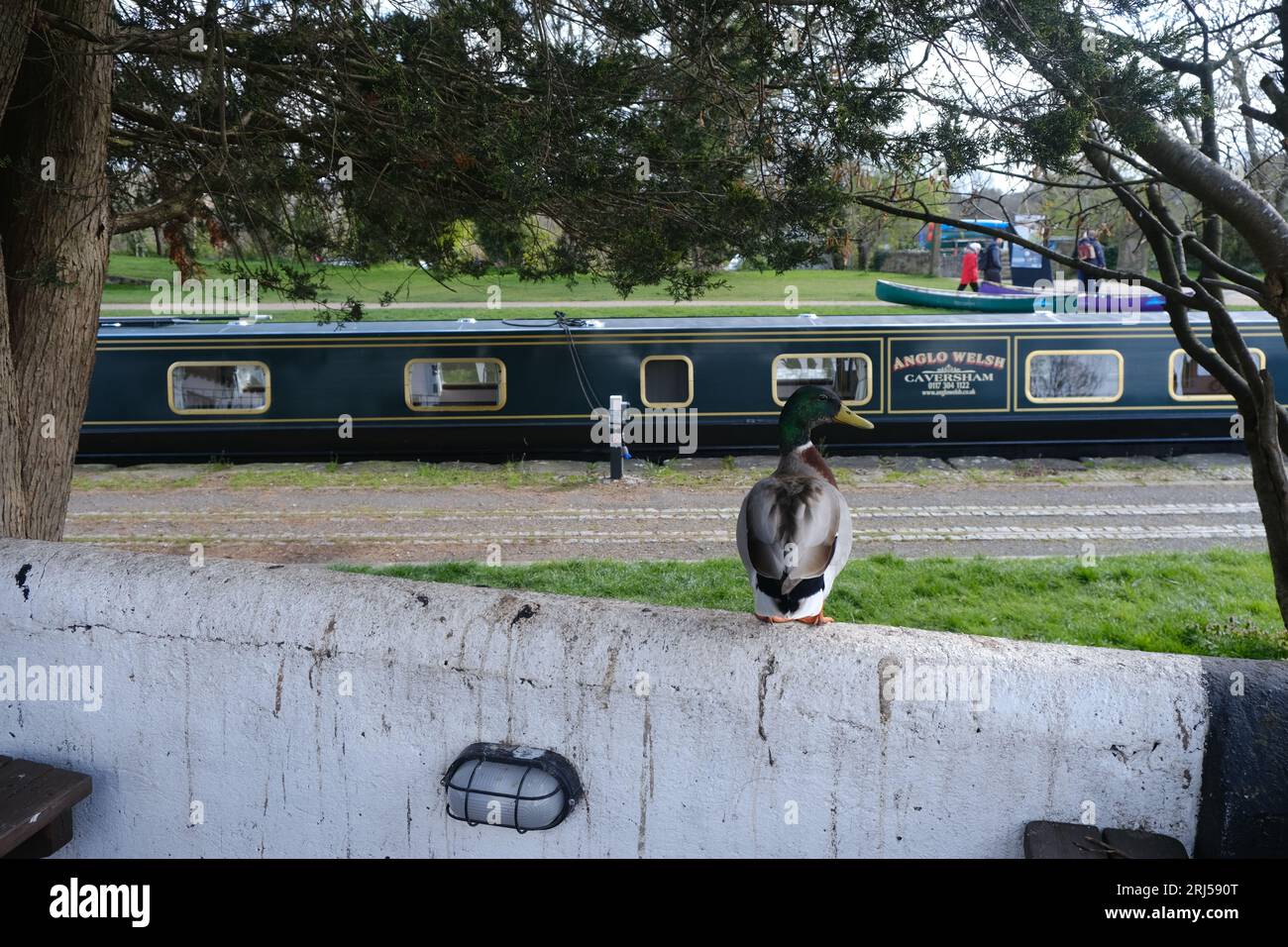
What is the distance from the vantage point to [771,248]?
5637 millimetres

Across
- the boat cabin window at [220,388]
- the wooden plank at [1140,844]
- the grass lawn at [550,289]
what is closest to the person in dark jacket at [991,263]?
the grass lawn at [550,289]

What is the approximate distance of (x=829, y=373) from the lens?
13930 millimetres

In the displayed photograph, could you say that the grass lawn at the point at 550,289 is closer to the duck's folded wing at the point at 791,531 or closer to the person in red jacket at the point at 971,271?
the person in red jacket at the point at 971,271

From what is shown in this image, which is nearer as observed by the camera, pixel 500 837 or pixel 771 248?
pixel 500 837

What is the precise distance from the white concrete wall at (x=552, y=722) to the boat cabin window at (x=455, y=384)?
9822 millimetres

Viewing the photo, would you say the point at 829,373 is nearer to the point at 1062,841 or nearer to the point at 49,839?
the point at 1062,841

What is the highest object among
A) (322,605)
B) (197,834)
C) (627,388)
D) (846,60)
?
(846,60)

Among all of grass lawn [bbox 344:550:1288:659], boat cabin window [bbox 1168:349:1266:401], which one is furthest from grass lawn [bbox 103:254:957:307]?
grass lawn [bbox 344:550:1288:659]

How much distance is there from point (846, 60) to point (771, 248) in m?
1.09

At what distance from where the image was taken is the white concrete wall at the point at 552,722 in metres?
3.11
